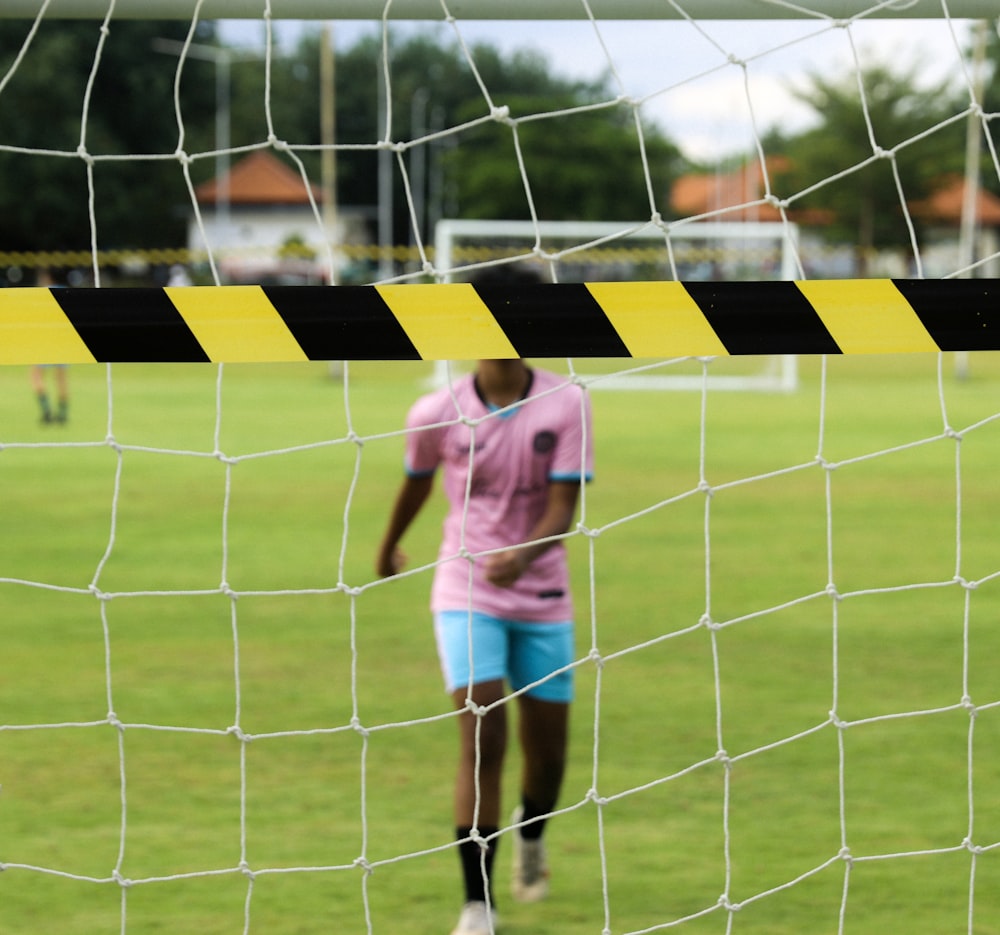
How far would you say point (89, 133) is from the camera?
161ft

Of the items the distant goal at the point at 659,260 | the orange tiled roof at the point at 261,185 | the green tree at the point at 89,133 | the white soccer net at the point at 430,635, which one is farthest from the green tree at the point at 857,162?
the white soccer net at the point at 430,635

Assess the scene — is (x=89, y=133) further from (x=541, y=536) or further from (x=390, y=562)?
(x=541, y=536)

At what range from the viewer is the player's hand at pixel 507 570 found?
417 cm

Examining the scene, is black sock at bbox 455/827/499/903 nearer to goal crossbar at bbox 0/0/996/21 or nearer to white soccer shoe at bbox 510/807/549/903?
white soccer shoe at bbox 510/807/549/903

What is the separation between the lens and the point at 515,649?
443cm

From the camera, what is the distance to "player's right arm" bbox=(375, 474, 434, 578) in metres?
4.59

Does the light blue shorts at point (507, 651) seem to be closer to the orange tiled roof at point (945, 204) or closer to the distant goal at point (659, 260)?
the distant goal at point (659, 260)

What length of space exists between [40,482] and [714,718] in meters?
8.78

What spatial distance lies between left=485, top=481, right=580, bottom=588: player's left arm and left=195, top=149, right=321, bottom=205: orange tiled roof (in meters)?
75.4

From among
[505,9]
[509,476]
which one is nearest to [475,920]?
[509,476]

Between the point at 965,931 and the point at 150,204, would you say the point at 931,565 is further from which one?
the point at 150,204

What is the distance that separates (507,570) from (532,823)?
794mm

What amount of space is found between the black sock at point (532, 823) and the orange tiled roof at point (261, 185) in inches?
2969

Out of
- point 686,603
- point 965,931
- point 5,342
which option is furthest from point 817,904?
point 686,603
